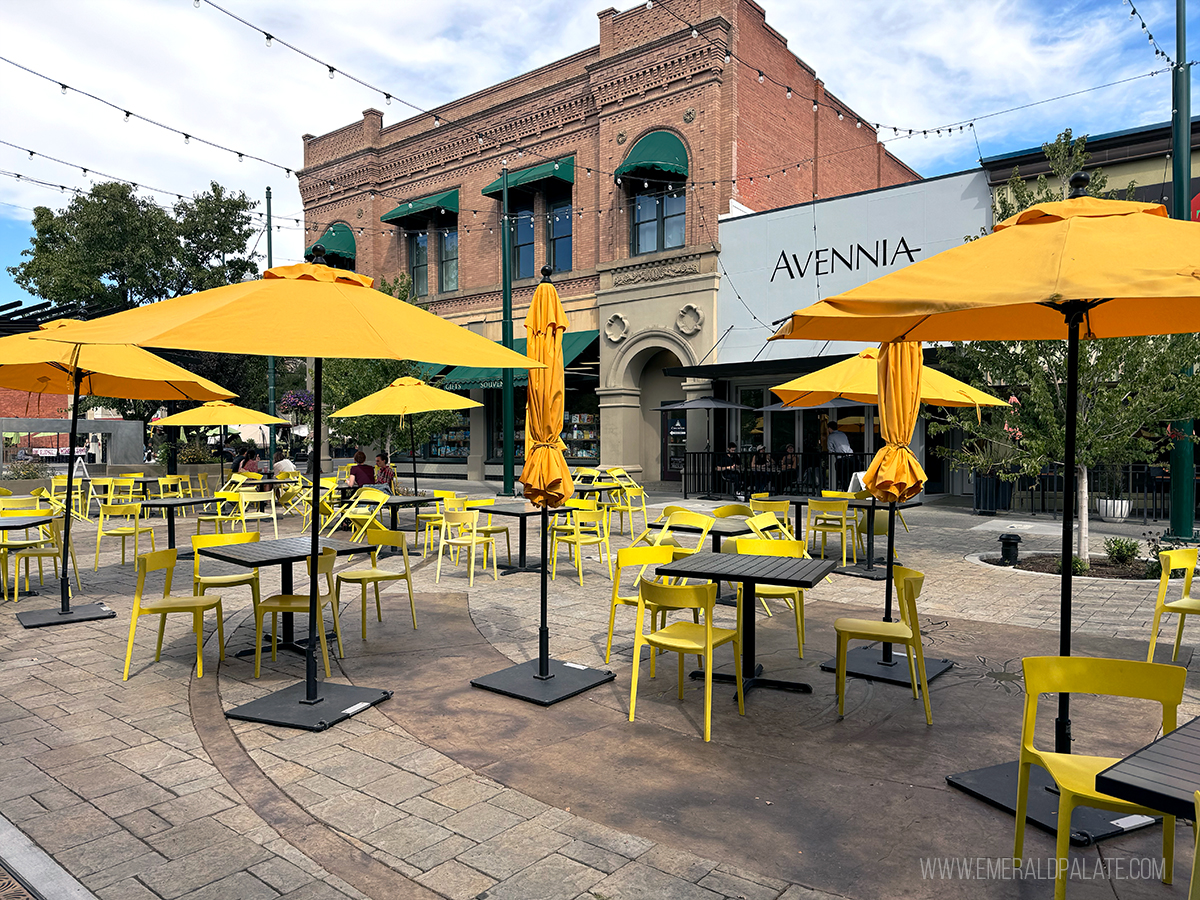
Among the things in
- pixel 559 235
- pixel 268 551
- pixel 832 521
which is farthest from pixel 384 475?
pixel 559 235

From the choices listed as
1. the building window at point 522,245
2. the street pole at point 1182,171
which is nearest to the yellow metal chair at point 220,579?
the street pole at point 1182,171

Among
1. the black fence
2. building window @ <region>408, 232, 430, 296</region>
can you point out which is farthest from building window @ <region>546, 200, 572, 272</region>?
the black fence

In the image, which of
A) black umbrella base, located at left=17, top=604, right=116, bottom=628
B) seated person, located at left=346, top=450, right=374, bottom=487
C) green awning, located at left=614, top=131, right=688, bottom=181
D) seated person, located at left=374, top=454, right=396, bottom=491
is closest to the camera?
black umbrella base, located at left=17, top=604, right=116, bottom=628

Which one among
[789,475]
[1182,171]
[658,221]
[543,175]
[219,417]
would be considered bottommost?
[789,475]

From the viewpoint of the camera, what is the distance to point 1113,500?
14.3m

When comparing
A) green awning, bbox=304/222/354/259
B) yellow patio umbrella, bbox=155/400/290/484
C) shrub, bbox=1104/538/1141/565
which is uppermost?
green awning, bbox=304/222/354/259

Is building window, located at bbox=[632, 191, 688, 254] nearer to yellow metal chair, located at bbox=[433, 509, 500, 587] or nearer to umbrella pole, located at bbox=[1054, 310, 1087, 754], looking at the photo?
yellow metal chair, located at bbox=[433, 509, 500, 587]

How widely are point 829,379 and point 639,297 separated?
1271cm

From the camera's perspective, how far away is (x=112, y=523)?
1501cm

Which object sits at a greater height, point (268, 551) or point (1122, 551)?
point (268, 551)

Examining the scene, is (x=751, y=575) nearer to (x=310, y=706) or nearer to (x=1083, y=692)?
(x=1083, y=692)

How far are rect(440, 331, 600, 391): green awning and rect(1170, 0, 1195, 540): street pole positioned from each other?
1414 centimetres

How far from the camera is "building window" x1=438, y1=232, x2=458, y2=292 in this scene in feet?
85.6

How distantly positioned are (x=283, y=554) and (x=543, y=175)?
1869 cm
